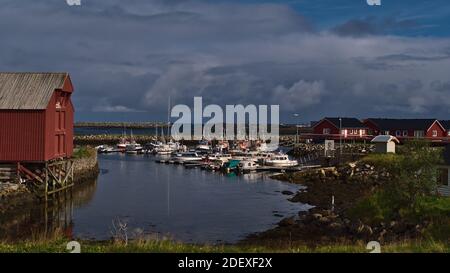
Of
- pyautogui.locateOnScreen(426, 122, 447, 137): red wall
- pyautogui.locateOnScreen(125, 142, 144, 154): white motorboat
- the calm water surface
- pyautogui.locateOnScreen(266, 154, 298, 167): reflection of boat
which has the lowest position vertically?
the calm water surface

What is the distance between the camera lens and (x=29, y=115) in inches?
1304

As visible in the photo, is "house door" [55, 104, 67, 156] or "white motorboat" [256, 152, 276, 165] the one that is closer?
"house door" [55, 104, 67, 156]

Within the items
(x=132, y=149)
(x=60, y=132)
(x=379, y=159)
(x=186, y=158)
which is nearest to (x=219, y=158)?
(x=186, y=158)

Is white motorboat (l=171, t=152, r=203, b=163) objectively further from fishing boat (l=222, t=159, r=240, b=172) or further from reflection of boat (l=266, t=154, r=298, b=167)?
reflection of boat (l=266, t=154, r=298, b=167)

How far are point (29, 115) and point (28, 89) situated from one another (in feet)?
7.20

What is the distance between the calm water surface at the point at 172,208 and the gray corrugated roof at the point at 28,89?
688cm

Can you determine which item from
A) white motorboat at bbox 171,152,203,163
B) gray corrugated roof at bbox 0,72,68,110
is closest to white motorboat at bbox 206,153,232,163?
white motorboat at bbox 171,152,203,163

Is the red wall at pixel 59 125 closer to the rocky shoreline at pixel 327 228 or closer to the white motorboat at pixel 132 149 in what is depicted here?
the rocky shoreline at pixel 327 228

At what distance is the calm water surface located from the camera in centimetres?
2586

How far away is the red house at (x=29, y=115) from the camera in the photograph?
33.2 meters

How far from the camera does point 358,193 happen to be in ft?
121

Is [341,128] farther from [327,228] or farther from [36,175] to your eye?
[327,228]
